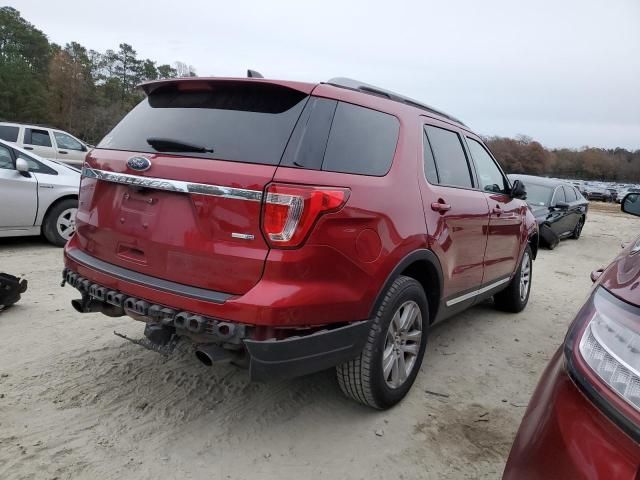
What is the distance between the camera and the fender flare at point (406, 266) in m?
2.73

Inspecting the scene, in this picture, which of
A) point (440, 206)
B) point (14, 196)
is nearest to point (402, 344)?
point (440, 206)

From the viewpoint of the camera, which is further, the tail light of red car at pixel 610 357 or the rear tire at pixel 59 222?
the rear tire at pixel 59 222

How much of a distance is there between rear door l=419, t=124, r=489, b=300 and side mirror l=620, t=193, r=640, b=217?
990 mm

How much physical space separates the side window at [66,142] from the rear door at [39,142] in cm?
29

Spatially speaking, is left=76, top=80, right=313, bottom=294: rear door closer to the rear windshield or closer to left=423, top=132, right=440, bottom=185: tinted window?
the rear windshield

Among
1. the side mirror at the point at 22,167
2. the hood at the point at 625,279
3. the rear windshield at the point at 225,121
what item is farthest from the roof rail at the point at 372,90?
the side mirror at the point at 22,167

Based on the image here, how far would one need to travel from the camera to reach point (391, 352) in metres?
3.01

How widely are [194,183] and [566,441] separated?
6.08 feet

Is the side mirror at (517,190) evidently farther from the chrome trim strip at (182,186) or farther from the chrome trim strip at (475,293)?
the chrome trim strip at (182,186)

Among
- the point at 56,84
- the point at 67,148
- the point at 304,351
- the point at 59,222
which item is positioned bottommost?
the point at 59,222

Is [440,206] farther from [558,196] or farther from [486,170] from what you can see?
[558,196]

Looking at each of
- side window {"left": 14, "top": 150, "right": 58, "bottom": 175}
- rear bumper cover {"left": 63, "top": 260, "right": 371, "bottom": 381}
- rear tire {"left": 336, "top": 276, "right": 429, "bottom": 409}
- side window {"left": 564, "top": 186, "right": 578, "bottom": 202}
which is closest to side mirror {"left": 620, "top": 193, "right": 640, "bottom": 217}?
rear tire {"left": 336, "top": 276, "right": 429, "bottom": 409}

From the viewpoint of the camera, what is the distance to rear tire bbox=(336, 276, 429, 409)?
9.09 feet

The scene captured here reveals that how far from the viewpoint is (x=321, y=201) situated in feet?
7.62
